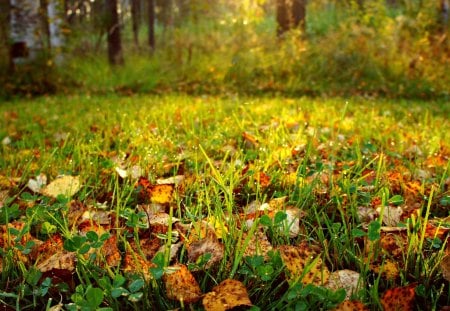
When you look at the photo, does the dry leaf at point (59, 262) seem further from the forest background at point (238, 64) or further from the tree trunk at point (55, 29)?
the tree trunk at point (55, 29)

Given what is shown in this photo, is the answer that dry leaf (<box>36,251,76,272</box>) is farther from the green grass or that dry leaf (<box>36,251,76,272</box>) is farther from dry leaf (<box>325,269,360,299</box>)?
dry leaf (<box>325,269,360,299</box>)

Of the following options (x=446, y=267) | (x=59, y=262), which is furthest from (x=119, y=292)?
(x=446, y=267)

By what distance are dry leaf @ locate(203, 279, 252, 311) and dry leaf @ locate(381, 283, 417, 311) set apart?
0.30m

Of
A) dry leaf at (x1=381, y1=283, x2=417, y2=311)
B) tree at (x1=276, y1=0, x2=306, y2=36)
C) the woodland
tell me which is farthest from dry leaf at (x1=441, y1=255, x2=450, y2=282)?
tree at (x1=276, y1=0, x2=306, y2=36)

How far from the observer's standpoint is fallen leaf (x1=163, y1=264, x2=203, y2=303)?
100cm

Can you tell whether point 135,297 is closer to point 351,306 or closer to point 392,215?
point 351,306

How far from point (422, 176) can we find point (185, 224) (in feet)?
3.35

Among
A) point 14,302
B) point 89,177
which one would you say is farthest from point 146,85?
point 14,302

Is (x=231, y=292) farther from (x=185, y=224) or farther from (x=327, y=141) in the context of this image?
(x=327, y=141)

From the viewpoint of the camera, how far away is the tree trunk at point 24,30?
6512 millimetres

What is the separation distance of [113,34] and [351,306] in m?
7.48

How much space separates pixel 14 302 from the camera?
103cm

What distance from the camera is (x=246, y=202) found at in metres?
1.57

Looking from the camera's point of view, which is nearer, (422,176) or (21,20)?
(422,176)
